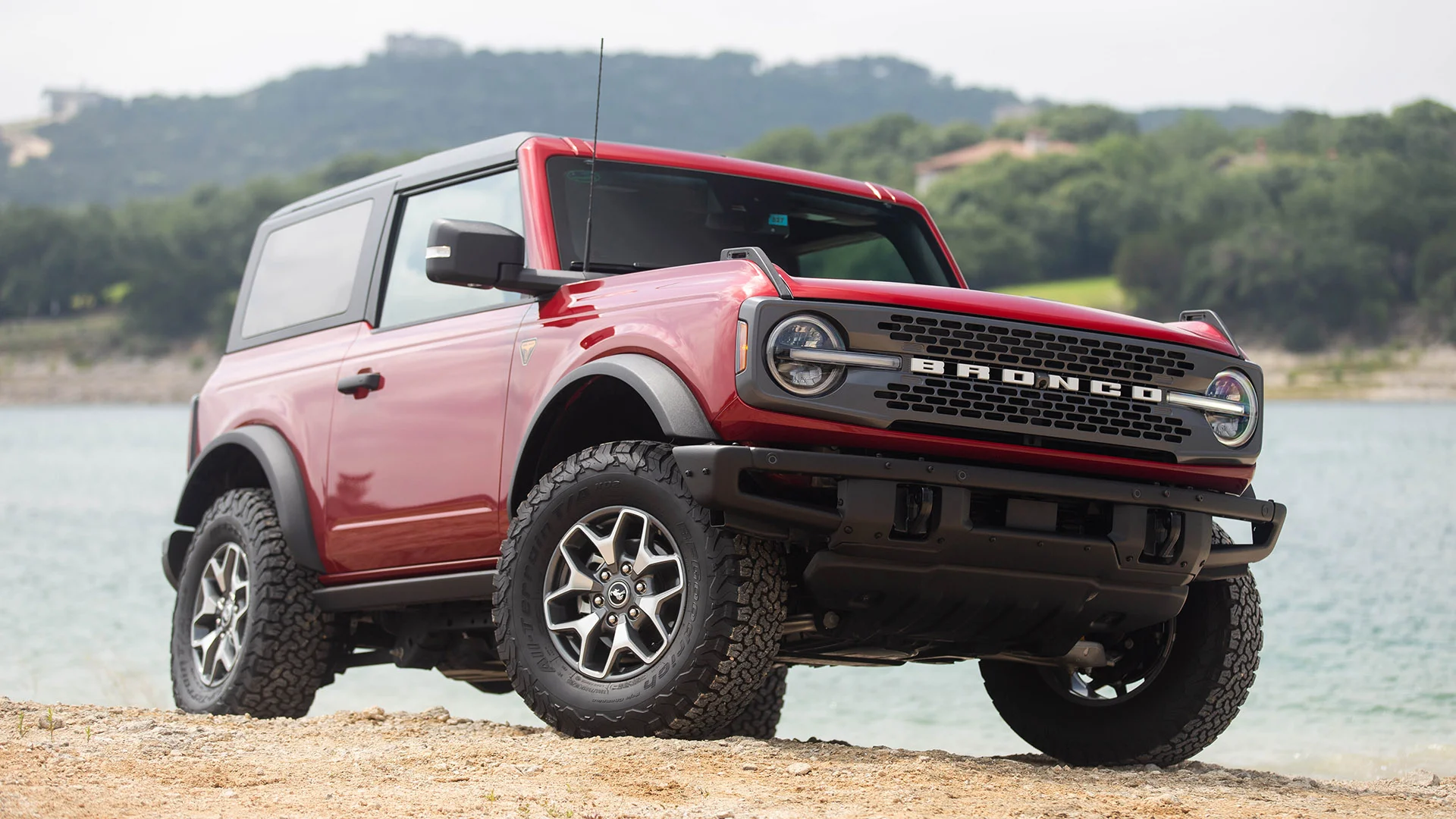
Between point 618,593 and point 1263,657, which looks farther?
point 1263,657

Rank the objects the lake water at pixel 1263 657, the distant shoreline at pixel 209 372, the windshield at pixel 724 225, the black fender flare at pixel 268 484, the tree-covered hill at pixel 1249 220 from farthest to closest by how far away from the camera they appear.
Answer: the tree-covered hill at pixel 1249 220, the distant shoreline at pixel 209 372, the lake water at pixel 1263 657, the black fender flare at pixel 268 484, the windshield at pixel 724 225

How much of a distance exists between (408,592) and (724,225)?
1727mm

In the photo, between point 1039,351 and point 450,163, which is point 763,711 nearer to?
point 450,163

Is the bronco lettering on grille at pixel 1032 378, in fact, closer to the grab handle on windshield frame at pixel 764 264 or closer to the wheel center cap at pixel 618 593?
the grab handle on windshield frame at pixel 764 264

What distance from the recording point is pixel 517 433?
5219mm

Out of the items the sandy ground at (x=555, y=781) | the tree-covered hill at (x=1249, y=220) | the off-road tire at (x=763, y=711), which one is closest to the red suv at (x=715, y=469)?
the sandy ground at (x=555, y=781)

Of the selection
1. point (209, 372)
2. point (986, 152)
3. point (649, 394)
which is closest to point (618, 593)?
point (649, 394)

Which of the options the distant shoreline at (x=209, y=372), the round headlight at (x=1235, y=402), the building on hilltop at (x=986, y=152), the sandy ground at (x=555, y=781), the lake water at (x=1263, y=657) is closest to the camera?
the sandy ground at (x=555, y=781)

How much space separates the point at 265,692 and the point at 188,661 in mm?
648

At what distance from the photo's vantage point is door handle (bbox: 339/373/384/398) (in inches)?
234

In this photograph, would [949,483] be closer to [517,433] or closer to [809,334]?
[809,334]

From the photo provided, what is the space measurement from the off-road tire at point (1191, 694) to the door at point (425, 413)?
6.96ft

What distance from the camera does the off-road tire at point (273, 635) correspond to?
631 centimetres

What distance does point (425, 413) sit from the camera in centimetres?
568
